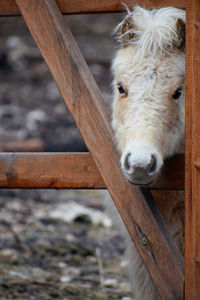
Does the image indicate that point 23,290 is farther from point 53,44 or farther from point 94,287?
point 53,44

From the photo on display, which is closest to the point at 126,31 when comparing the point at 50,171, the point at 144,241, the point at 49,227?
the point at 50,171

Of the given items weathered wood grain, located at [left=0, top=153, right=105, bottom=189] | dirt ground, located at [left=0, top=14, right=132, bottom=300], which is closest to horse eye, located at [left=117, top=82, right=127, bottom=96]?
weathered wood grain, located at [left=0, top=153, right=105, bottom=189]

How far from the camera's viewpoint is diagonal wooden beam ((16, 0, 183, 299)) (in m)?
2.79

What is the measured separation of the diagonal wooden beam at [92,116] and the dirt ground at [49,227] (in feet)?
4.23

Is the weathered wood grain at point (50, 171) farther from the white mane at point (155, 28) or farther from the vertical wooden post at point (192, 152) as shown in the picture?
the white mane at point (155, 28)

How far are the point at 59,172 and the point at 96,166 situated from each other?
0.76 ft

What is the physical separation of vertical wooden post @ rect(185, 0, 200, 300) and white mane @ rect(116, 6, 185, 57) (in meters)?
0.58

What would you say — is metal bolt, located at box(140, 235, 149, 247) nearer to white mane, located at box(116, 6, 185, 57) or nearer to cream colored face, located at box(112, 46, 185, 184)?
cream colored face, located at box(112, 46, 185, 184)

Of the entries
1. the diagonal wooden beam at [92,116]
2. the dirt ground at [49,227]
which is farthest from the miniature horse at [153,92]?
the dirt ground at [49,227]

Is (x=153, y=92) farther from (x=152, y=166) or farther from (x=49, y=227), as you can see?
(x=49, y=227)

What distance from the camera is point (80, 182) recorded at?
2936mm

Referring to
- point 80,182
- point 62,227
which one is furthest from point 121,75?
point 62,227

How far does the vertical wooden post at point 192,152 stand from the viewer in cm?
253

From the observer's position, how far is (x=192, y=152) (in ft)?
8.52
